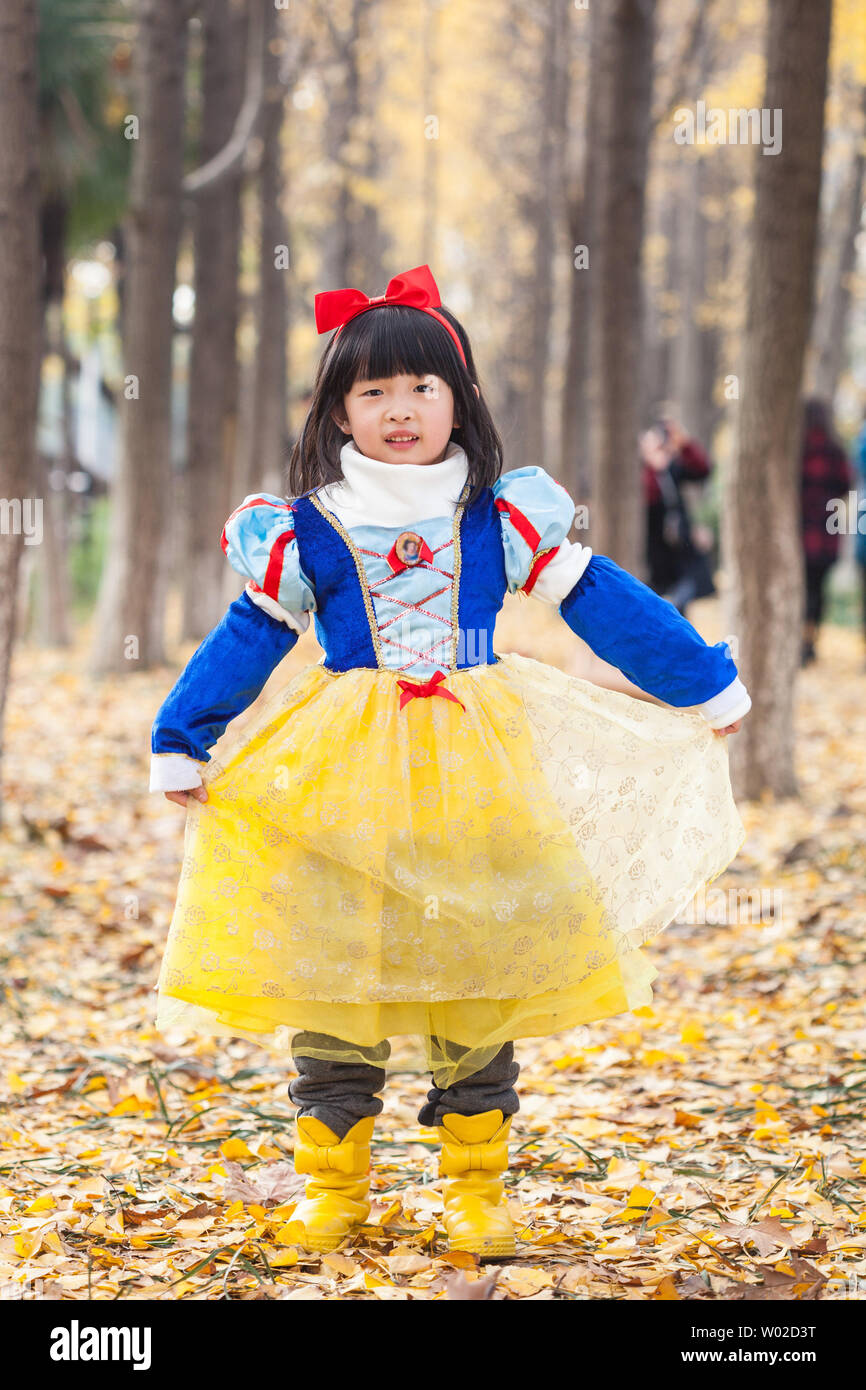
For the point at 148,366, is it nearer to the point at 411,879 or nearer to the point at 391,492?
the point at 391,492

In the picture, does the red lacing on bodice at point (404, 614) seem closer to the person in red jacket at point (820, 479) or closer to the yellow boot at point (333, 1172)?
the yellow boot at point (333, 1172)

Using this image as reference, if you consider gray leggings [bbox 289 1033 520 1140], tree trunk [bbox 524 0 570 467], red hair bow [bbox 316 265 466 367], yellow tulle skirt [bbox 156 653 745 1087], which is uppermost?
tree trunk [bbox 524 0 570 467]

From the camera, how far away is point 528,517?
2.92m

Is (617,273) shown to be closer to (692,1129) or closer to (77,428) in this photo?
(692,1129)

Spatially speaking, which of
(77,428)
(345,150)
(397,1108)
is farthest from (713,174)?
(397,1108)

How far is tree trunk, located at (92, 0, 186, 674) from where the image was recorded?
394 inches

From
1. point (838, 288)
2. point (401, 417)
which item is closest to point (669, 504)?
point (838, 288)

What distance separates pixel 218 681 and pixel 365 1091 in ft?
2.95

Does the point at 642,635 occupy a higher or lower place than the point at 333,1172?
higher

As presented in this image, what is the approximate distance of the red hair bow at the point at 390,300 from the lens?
9.57 ft

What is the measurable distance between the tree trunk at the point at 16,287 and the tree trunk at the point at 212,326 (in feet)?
24.0

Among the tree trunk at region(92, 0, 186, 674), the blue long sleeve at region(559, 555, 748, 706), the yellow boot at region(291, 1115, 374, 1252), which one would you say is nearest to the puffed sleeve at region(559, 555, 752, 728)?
the blue long sleeve at region(559, 555, 748, 706)

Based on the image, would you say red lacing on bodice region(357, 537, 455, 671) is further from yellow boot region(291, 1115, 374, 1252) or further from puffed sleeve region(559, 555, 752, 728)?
yellow boot region(291, 1115, 374, 1252)

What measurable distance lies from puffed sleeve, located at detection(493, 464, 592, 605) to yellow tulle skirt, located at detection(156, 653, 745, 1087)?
0.22m
